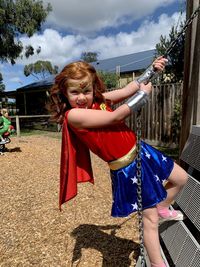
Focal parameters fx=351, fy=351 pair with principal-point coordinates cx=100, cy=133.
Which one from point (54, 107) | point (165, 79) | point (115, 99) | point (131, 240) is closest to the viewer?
point (54, 107)

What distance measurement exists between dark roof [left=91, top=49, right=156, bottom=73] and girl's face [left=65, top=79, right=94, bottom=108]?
26527 millimetres

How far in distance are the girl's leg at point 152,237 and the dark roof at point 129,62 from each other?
26615mm

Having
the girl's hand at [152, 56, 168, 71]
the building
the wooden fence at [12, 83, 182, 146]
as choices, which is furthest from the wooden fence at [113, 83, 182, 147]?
the building

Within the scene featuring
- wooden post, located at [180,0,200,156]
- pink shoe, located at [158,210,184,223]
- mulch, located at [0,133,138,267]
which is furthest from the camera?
mulch, located at [0,133,138,267]

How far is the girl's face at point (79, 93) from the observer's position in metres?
2.16

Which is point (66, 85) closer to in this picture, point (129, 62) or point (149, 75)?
point (149, 75)

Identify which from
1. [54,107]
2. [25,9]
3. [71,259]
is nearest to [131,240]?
[71,259]

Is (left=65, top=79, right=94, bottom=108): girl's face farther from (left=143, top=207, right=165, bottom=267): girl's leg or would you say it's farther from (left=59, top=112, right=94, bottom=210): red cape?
(left=143, top=207, right=165, bottom=267): girl's leg

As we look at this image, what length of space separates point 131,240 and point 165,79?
37.9 feet

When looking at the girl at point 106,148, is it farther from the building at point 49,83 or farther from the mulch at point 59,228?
the building at point 49,83

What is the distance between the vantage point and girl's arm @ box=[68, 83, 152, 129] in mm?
2014

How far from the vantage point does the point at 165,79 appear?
46.9 ft

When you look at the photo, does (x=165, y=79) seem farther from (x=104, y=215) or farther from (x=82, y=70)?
(x=82, y=70)

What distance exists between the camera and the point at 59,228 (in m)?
3.89
